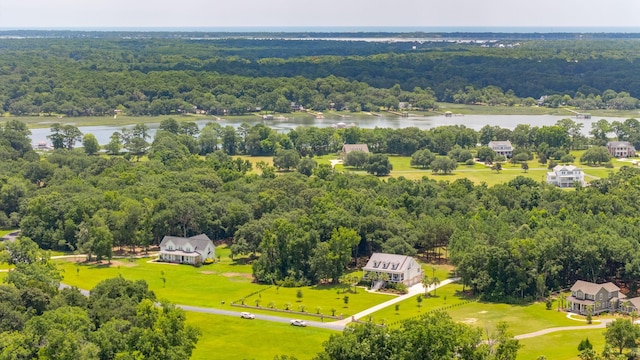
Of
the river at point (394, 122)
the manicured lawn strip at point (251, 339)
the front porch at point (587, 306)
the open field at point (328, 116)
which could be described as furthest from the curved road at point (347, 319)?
the open field at point (328, 116)

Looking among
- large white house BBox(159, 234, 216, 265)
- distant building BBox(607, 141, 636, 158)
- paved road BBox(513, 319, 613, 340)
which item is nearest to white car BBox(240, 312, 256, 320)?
large white house BBox(159, 234, 216, 265)

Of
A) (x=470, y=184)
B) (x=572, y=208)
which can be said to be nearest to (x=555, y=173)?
(x=470, y=184)

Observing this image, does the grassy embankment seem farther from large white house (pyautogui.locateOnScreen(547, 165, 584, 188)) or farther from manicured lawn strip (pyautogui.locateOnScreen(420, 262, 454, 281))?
manicured lawn strip (pyautogui.locateOnScreen(420, 262, 454, 281))

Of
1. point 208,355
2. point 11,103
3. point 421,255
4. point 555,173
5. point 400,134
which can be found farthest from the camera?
point 11,103

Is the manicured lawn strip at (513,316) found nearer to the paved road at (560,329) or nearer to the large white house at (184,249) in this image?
the paved road at (560,329)

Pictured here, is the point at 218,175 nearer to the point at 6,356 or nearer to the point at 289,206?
the point at 289,206

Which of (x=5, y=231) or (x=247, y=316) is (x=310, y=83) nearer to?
(x=5, y=231)
